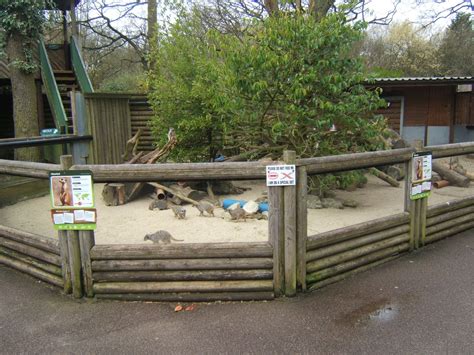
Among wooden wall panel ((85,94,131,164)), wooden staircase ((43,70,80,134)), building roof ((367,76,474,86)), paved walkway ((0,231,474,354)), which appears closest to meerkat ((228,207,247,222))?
paved walkway ((0,231,474,354))

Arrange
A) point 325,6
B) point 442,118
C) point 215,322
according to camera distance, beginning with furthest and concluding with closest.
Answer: point 325,6
point 442,118
point 215,322

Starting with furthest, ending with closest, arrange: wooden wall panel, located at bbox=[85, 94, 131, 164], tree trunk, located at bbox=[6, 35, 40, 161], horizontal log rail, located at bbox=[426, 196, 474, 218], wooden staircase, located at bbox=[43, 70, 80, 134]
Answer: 1. wooden staircase, located at bbox=[43, 70, 80, 134]
2. tree trunk, located at bbox=[6, 35, 40, 161]
3. wooden wall panel, located at bbox=[85, 94, 131, 164]
4. horizontal log rail, located at bbox=[426, 196, 474, 218]

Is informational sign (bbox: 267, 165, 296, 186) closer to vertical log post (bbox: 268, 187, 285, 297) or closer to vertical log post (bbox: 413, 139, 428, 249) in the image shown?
vertical log post (bbox: 268, 187, 285, 297)

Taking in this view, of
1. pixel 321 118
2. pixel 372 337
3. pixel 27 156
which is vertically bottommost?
pixel 372 337

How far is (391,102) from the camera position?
14227mm

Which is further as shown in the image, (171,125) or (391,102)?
(391,102)

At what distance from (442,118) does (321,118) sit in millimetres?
9798

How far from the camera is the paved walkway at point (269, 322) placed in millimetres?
2867

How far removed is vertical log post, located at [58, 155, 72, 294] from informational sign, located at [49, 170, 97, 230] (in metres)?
0.07

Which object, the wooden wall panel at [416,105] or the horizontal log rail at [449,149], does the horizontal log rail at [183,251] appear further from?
the wooden wall panel at [416,105]

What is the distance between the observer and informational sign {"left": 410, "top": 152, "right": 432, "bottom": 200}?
15.0ft

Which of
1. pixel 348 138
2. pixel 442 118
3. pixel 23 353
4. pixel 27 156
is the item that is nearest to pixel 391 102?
pixel 442 118

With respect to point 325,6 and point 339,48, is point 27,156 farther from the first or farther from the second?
point 325,6

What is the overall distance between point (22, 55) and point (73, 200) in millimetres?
8517
